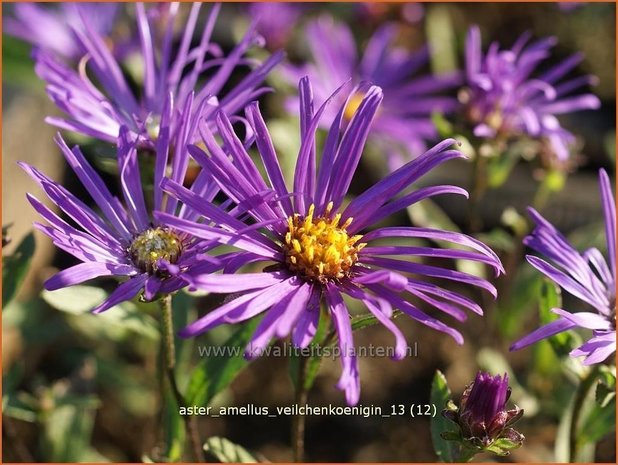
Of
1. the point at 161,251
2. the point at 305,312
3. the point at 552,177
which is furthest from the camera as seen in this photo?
the point at 552,177

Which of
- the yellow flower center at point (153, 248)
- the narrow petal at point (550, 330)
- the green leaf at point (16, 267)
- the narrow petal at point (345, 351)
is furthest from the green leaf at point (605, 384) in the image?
the green leaf at point (16, 267)

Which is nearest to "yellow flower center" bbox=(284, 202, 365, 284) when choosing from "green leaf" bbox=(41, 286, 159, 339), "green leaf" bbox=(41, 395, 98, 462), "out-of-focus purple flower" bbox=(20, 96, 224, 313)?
"out-of-focus purple flower" bbox=(20, 96, 224, 313)

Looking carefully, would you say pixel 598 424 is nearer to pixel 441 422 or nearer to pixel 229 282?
pixel 441 422

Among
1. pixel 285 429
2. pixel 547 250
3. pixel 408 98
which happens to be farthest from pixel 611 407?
pixel 408 98

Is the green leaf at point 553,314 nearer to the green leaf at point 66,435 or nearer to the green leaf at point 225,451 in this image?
the green leaf at point 225,451

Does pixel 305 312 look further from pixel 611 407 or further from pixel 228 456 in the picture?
pixel 611 407
